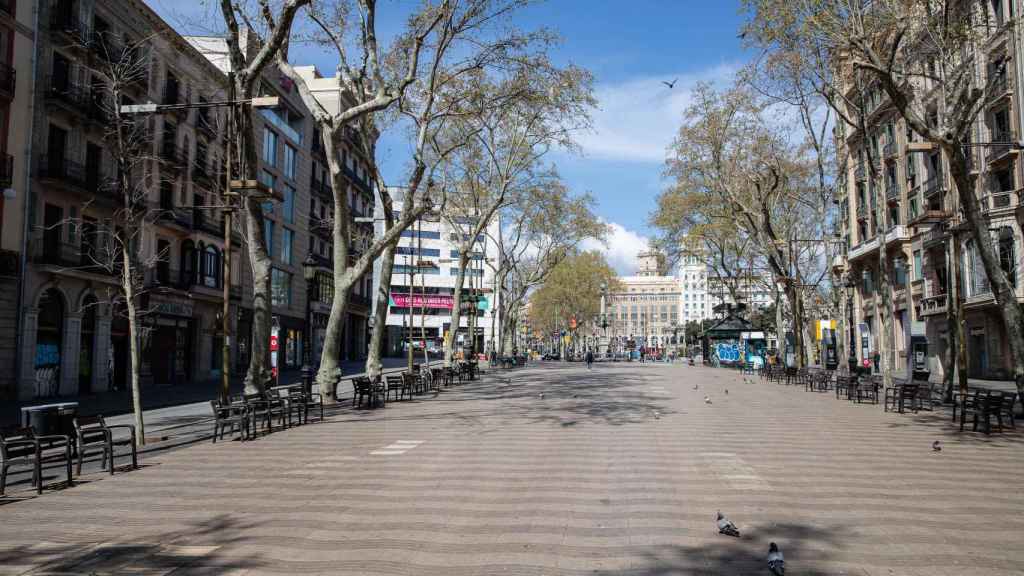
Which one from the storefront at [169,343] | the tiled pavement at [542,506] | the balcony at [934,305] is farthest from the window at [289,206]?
the balcony at [934,305]

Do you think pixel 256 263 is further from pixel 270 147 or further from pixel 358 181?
pixel 358 181

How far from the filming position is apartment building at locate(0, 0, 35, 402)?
66.2 feet

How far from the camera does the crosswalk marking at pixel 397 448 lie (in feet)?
34.5

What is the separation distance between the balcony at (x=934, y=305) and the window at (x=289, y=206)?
35.8 m

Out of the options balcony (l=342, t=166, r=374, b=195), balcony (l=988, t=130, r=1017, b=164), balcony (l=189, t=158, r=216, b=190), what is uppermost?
balcony (l=342, t=166, r=374, b=195)

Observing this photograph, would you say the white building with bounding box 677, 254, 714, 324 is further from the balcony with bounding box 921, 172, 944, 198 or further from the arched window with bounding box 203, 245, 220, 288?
the arched window with bounding box 203, 245, 220, 288

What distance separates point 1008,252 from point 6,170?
37.4 meters

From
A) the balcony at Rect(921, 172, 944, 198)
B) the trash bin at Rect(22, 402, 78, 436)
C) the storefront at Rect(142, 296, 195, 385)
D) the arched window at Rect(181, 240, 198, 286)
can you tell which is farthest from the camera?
the balcony at Rect(921, 172, 944, 198)

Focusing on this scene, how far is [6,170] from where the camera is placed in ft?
65.7

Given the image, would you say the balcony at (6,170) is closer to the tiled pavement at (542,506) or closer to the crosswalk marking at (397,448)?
the tiled pavement at (542,506)

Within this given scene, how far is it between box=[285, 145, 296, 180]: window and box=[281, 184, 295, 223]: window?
2.60 feet

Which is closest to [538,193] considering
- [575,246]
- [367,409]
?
[575,246]

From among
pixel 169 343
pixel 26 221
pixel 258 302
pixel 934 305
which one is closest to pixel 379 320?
pixel 258 302

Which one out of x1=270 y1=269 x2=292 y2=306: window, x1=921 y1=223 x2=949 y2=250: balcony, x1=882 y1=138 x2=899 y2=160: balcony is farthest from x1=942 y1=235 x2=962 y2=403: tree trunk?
x1=270 y1=269 x2=292 y2=306: window
